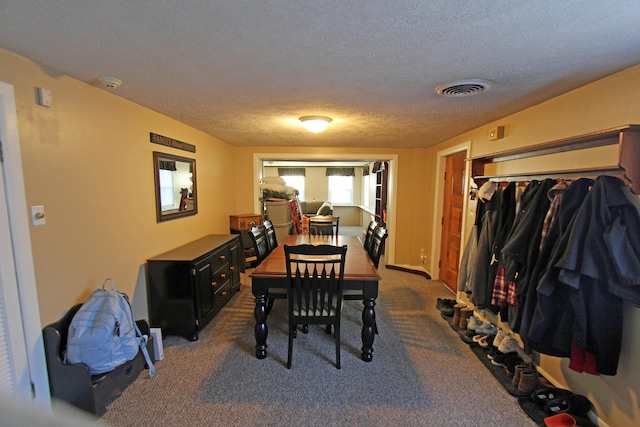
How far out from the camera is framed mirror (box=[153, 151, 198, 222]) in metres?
2.74

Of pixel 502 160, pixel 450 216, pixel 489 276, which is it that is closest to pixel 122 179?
pixel 489 276

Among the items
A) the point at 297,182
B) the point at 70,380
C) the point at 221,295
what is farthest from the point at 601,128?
the point at 297,182

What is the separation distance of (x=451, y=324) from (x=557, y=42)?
2.57 metres

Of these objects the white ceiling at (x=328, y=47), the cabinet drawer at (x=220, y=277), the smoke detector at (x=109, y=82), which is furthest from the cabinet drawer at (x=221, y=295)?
the smoke detector at (x=109, y=82)

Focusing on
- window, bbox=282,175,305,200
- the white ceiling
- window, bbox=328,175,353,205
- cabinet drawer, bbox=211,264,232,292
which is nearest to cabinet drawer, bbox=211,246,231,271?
cabinet drawer, bbox=211,264,232,292

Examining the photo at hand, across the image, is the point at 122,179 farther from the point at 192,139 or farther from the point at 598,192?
the point at 598,192

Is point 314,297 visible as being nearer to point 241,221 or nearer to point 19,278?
point 19,278

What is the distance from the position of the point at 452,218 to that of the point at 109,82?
4.01 m

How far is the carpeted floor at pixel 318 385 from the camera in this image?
5.74ft

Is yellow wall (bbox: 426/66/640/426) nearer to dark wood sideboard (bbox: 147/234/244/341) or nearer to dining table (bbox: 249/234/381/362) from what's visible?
dining table (bbox: 249/234/381/362)

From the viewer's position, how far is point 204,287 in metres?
2.72

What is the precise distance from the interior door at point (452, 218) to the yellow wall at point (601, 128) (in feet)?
4.84

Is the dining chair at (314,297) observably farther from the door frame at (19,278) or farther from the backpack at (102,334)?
the door frame at (19,278)

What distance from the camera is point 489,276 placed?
7.79 ft
